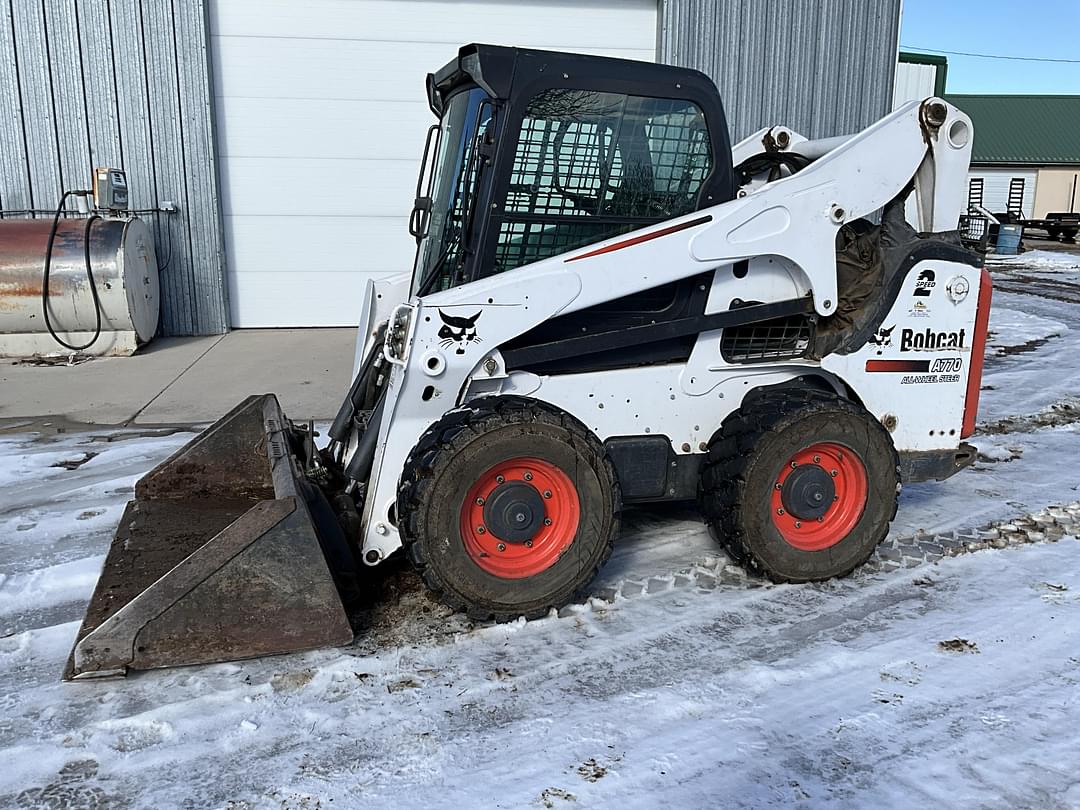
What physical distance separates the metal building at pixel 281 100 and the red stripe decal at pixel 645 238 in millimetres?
7636

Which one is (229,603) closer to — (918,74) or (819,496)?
(819,496)

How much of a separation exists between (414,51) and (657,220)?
25.1ft

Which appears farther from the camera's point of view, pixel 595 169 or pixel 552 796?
pixel 595 169

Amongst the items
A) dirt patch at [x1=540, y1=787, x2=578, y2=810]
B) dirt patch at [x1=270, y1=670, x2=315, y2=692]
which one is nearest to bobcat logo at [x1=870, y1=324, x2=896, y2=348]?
dirt patch at [x1=540, y1=787, x2=578, y2=810]

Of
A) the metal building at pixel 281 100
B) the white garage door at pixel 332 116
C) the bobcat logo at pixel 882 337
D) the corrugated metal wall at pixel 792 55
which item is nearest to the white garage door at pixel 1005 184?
the corrugated metal wall at pixel 792 55

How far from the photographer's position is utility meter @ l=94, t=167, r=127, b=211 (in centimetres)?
952

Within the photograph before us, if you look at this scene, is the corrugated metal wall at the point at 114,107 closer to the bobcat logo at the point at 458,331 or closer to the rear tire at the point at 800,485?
the bobcat logo at the point at 458,331

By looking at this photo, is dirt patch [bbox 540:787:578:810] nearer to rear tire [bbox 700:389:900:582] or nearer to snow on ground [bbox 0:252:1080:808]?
snow on ground [bbox 0:252:1080:808]

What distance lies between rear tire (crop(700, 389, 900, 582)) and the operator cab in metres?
0.68

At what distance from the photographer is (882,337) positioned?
13.4 ft

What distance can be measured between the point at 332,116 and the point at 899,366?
8120 mm

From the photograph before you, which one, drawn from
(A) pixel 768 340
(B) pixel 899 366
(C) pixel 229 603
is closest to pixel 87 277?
(C) pixel 229 603

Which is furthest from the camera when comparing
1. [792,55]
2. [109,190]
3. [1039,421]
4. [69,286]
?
[792,55]

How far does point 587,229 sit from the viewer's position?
12.3 feet
